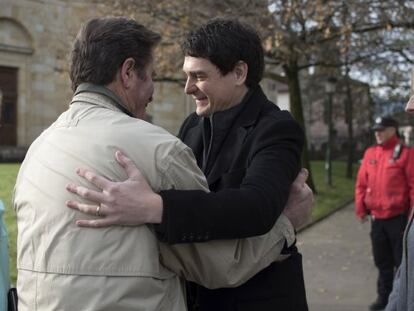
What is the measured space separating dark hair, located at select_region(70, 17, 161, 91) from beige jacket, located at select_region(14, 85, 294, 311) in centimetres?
6

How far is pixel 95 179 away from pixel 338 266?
7.90 metres

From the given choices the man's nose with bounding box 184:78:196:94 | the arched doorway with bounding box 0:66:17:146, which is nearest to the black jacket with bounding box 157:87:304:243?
the man's nose with bounding box 184:78:196:94

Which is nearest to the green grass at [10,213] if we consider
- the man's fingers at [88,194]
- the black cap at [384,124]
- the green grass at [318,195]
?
the green grass at [318,195]

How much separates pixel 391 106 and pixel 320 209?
750 inches

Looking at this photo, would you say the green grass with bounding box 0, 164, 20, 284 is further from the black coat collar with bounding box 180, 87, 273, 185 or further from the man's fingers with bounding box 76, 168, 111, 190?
the man's fingers with bounding box 76, 168, 111, 190

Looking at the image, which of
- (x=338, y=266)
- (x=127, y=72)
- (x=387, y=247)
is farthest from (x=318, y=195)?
(x=127, y=72)

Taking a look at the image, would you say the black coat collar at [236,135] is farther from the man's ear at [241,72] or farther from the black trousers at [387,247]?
the black trousers at [387,247]

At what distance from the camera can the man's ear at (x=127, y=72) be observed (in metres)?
1.93

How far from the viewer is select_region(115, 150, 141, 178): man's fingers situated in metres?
1.76

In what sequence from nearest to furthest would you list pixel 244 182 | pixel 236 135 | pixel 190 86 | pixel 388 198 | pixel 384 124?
pixel 244 182 → pixel 236 135 → pixel 190 86 → pixel 388 198 → pixel 384 124

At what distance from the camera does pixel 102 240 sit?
1736 millimetres

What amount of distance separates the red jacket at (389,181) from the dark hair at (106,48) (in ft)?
17.9

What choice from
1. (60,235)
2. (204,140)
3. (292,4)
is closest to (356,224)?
(292,4)

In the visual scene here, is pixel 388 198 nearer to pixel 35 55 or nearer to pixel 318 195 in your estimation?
pixel 318 195
